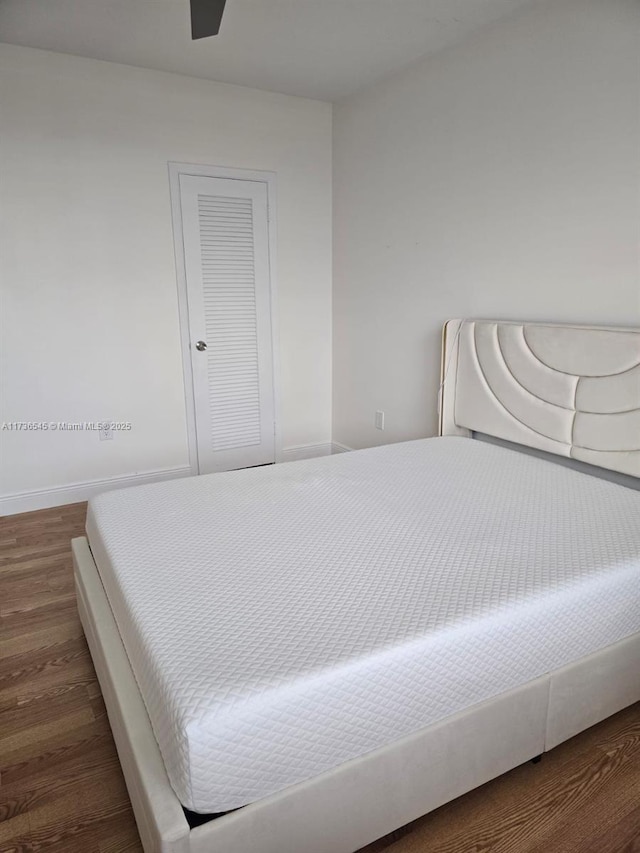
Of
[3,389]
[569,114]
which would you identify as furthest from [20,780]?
[569,114]

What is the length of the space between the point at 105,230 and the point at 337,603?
2744 mm

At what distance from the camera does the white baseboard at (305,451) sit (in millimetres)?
4196

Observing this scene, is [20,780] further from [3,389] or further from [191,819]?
[3,389]

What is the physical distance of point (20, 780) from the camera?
154cm

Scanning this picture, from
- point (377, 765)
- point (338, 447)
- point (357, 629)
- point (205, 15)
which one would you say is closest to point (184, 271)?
point (338, 447)

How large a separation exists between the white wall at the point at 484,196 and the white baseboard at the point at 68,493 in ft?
4.76

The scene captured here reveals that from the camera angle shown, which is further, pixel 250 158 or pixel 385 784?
pixel 250 158

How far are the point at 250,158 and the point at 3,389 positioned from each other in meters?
2.06

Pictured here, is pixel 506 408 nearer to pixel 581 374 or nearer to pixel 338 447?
pixel 581 374

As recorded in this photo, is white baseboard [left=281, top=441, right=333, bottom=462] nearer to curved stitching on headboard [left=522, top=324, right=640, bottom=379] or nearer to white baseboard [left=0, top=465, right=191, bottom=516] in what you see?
white baseboard [left=0, top=465, right=191, bottom=516]

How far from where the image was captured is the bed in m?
1.11

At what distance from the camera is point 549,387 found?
7.73ft

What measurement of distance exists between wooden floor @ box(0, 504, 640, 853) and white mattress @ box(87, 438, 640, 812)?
0.33m

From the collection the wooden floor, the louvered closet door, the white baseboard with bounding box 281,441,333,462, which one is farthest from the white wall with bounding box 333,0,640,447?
the wooden floor
